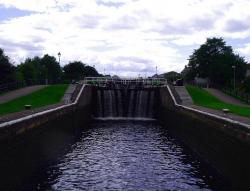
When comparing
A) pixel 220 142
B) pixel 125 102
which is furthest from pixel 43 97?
pixel 220 142

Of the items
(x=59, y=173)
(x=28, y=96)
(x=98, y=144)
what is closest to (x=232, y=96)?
(x=28, y=96)

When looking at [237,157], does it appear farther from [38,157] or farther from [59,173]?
[38,157]

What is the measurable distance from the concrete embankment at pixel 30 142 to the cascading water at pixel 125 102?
20671 mm

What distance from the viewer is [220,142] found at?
27109 mm

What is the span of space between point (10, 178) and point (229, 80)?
84.4 m

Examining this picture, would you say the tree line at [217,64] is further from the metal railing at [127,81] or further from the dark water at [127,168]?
the dark water at [127,168]

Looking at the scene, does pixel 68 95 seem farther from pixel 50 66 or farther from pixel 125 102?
pixel 50 66

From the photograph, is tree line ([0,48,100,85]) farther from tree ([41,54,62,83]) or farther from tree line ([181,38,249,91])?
tree line ([181,38,249,91])

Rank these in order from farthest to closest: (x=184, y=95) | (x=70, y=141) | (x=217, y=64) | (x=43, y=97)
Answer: (x=217, y=64) < (x=184, y=95) < (x=43, y=97) < (x=70, y=141)

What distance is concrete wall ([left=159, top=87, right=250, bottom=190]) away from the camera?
21.5 meters

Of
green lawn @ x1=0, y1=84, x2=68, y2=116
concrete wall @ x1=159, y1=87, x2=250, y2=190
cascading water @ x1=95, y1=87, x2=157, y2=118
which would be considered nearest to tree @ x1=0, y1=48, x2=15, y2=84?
green lawn @ x1=0, y1=84, x2=68, y2=116

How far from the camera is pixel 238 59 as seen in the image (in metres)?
106

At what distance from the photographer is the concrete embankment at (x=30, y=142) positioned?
69.0 ft

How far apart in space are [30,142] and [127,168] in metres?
5.62
